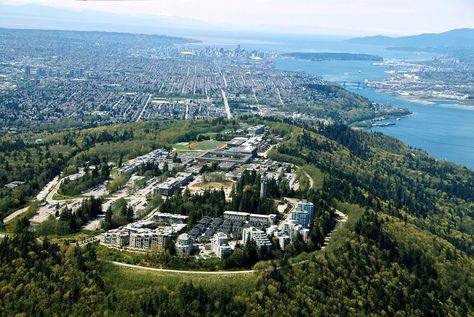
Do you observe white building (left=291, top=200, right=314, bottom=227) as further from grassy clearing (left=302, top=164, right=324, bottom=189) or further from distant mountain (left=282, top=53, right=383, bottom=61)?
distant mountain (left=282, top=53, right=383, bottom=61)

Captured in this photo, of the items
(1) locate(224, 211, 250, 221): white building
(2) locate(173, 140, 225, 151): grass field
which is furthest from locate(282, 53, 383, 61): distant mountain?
(1) locate(224, 211, 250, 221): white building

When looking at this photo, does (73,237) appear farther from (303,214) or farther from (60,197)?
(303,214)

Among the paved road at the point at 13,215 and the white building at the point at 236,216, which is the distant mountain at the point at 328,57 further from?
the white building at the point at 236,216

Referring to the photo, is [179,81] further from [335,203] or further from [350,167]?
[335,203]

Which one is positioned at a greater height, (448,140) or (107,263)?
→ (107,263)

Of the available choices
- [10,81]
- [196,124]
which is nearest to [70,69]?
[10,81]

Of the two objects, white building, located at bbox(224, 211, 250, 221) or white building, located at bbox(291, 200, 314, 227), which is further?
white building, located at bbox(224, 211, 250, 221)

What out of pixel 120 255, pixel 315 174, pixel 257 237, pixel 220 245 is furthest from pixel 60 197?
pixel 315 174

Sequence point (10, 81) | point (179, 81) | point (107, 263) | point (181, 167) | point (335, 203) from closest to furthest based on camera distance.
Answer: point (107, 263) < point (335, 203) < point (181, 167) < point (10, 81) < point (179, 81)
